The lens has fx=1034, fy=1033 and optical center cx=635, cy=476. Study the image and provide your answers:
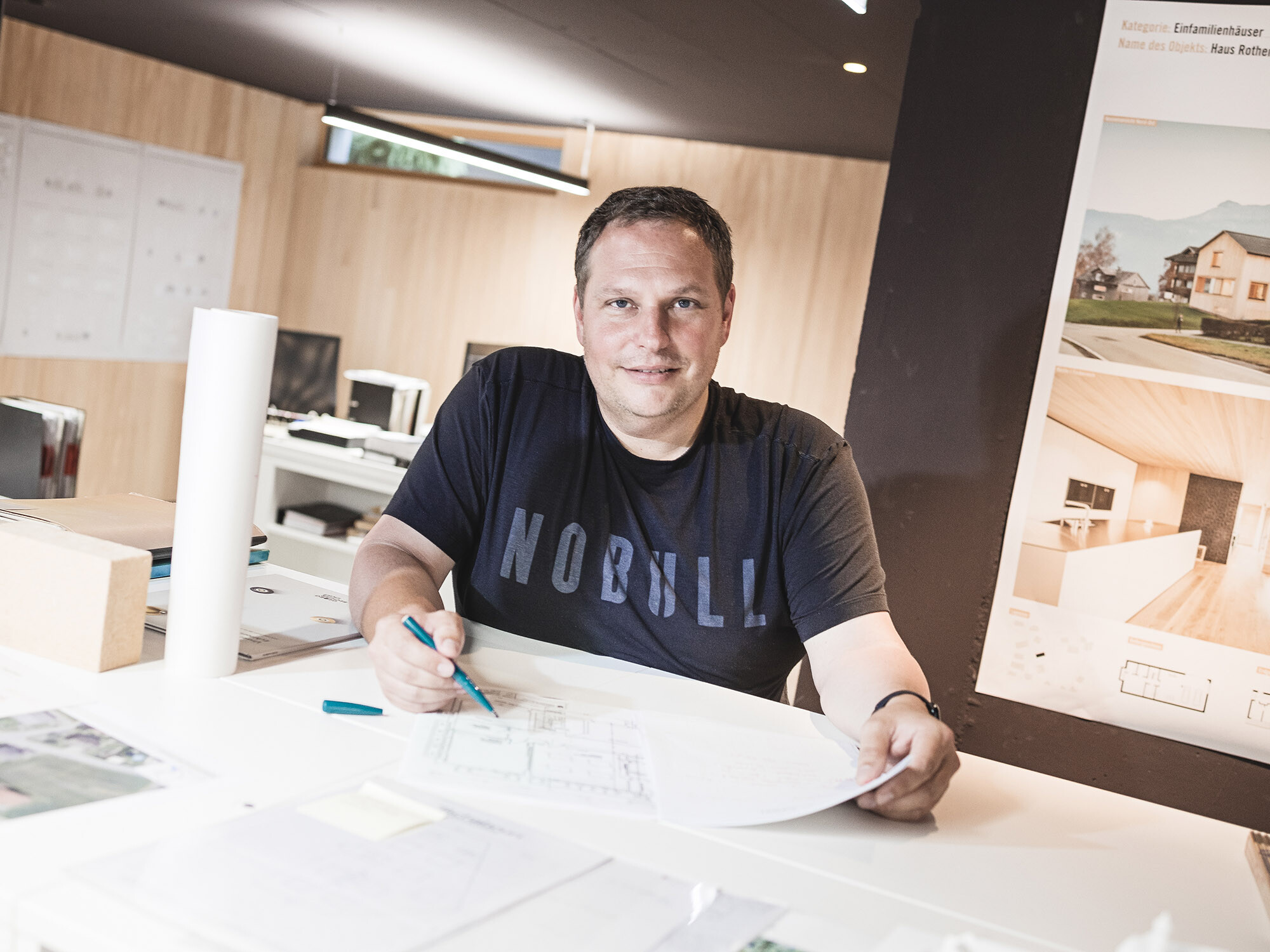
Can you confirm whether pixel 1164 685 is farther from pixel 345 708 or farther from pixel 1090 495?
pixel 345 708

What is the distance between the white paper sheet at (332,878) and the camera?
0.70 metres

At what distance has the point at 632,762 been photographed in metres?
1.08

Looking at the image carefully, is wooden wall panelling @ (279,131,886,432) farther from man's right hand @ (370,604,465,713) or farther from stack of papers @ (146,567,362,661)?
man's right hand @ (370,604,465,713)

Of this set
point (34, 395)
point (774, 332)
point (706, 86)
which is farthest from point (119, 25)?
point (774, 332)

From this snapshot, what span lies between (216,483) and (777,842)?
2.28 ft

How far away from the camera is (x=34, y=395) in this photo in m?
5.23

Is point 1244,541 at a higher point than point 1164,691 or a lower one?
higher

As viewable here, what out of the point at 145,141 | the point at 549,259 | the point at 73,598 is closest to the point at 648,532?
the point at 73,598

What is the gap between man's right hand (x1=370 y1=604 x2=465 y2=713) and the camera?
112 centimetres

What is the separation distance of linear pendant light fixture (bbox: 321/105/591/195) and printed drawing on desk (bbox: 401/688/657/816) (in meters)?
3.95

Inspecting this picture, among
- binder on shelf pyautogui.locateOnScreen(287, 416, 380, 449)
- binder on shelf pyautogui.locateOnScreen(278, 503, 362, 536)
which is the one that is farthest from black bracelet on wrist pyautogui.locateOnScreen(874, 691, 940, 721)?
binder on shelf pyautogui.locateOnScreen(287, 416, 380, 449)

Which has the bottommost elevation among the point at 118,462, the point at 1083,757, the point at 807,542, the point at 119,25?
the point at 118,462

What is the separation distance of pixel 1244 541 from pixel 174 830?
65.9 inches

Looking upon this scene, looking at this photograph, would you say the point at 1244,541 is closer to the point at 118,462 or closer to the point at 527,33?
the point at 527,33
